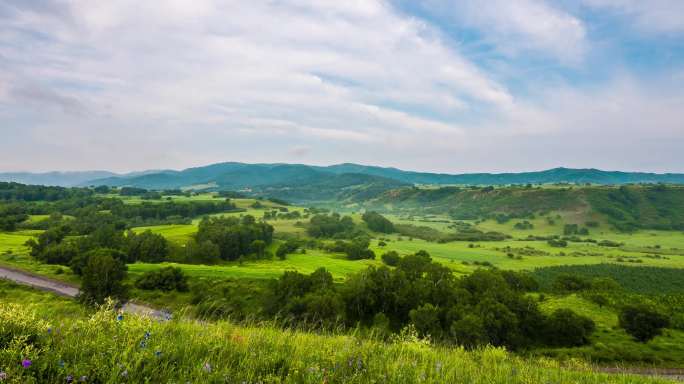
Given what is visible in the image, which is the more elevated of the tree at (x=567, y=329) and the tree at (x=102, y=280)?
the tree at (x=102, y=280)

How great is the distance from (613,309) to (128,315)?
9846cm

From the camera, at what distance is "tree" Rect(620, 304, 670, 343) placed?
5816 cm

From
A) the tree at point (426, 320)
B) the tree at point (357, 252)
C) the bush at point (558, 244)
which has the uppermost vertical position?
the tree at point (426, 320)

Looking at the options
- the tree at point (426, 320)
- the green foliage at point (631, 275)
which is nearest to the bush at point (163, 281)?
the tree at point (426, 320)

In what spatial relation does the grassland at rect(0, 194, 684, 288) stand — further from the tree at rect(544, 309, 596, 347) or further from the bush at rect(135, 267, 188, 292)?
the tree at rect(544, 309, 596, 347)

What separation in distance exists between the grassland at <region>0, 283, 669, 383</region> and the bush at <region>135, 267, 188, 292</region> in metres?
81.5

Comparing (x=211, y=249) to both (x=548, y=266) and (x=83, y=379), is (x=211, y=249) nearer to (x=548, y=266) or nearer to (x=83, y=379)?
(x=83, y=379)

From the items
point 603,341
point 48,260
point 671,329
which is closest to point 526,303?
point 603,341

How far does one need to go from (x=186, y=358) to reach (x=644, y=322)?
264ft

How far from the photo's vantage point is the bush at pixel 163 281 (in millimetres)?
77125

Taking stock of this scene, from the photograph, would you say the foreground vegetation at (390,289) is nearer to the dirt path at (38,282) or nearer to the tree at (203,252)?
the tree at (203,252)

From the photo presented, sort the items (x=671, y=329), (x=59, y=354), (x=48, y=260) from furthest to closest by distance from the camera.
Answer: (x=48, y=260) → (x=671, y=329) → (x=59, y=354)

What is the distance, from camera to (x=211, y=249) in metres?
117

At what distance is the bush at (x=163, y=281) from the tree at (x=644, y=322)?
9409 cm
